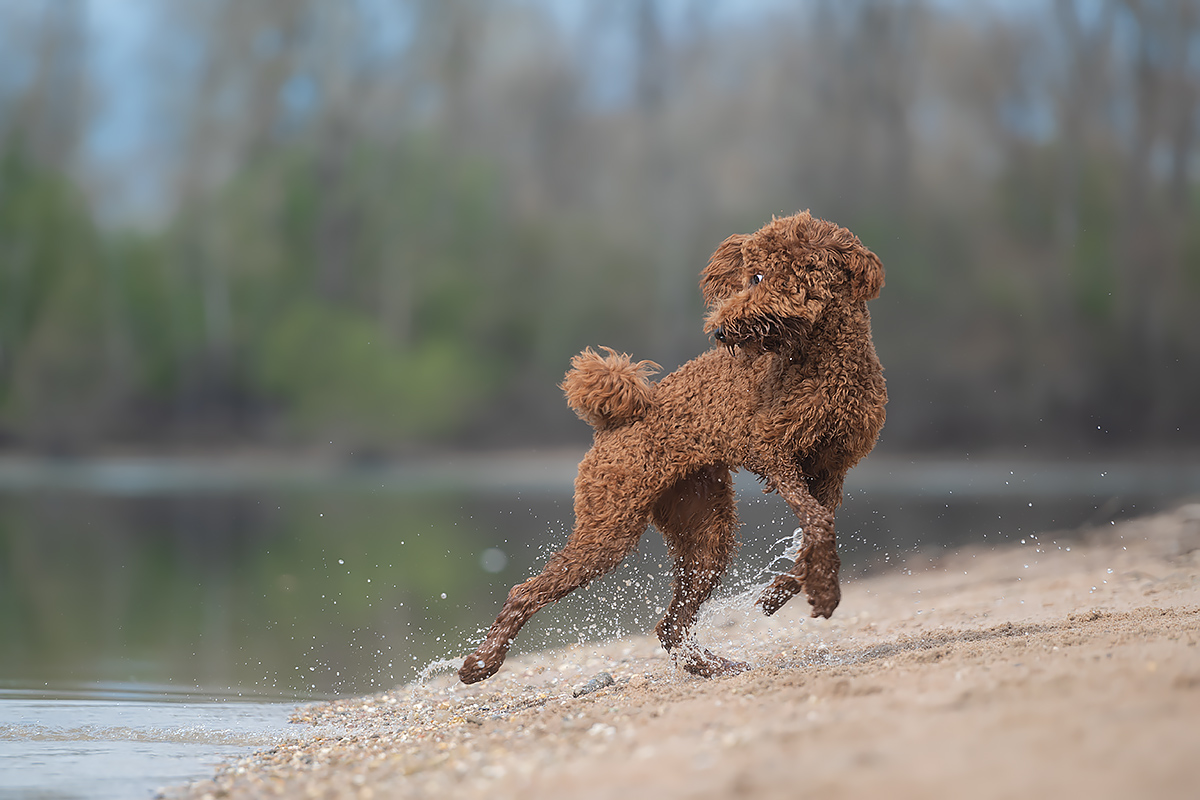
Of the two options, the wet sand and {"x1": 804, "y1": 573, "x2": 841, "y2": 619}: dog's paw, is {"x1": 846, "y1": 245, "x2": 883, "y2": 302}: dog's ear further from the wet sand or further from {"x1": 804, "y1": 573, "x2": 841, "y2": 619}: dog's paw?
the wet sand

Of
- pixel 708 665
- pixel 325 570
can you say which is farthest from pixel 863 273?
pixel 325 570

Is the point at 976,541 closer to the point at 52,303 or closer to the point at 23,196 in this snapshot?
the point at 52,303

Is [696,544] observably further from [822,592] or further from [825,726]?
[825,726]

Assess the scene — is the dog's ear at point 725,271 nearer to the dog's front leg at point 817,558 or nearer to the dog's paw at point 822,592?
the dog's front leg at point 817,558

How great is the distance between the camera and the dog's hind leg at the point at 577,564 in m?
4.52

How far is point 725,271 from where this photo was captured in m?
4.58

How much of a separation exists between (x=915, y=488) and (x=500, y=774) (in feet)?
62.2

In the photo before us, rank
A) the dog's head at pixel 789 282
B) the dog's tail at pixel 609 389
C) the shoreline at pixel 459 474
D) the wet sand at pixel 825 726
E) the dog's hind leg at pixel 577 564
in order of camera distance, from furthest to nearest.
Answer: the shoreline at pixel 459 474 → the dog's tail at pixel 609 389 → the dog's hind leg at pixel 577 564 → the dog's head at pixel 789 282 → the wet sand at pixel 825 726

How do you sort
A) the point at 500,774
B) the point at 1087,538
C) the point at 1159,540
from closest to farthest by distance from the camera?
the point at 500,774
the point at 1159,540
the point at 1087,538

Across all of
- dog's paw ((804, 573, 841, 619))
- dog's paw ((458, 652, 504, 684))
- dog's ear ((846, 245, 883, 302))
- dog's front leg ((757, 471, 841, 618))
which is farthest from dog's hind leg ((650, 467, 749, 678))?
dog's ear ((846, 245, 883, 302))

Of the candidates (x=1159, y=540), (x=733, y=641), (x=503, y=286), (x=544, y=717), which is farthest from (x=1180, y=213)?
(x=544, y=717)

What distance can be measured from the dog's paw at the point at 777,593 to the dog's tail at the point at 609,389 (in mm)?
980

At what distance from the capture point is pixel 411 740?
13.6 ft

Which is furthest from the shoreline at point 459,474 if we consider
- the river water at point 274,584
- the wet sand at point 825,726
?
the wet sand at point 825,726
